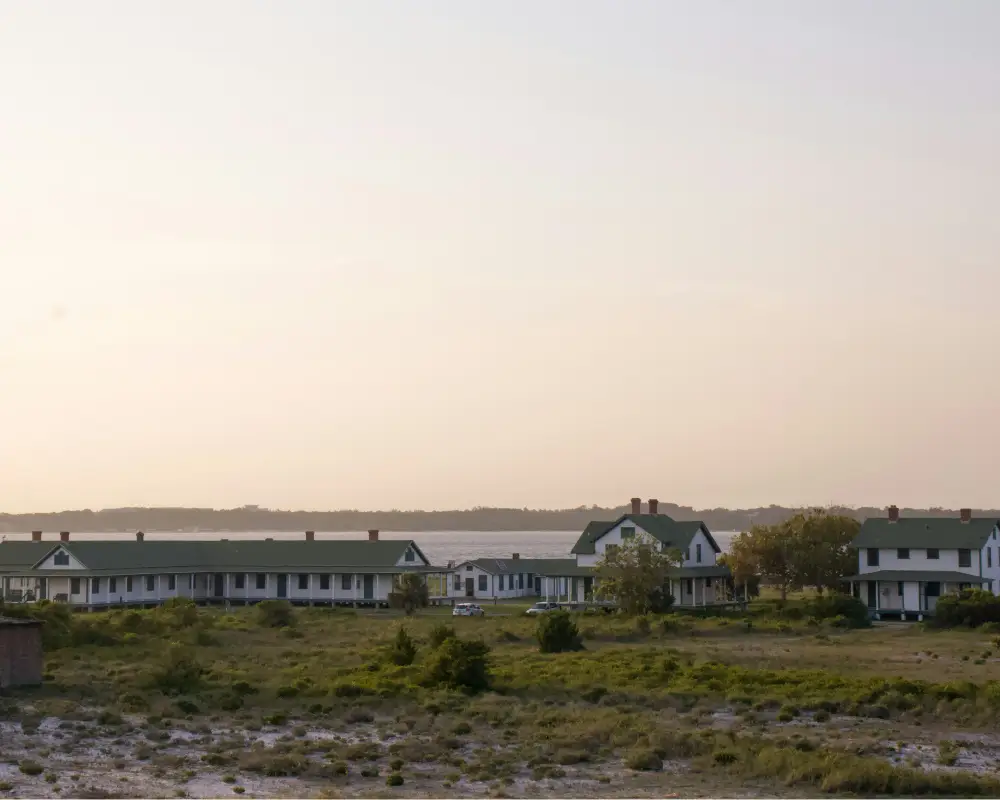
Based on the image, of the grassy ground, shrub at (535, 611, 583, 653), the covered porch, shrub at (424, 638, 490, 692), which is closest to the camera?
the grassy ground

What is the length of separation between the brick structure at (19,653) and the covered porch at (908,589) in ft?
152

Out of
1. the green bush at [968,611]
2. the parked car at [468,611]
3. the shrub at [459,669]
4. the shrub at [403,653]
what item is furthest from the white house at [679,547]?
the shrub at [459,669]

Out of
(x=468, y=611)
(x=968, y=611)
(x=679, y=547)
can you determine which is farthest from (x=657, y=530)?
(x=968, y=611)

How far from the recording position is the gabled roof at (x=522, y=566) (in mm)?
86500

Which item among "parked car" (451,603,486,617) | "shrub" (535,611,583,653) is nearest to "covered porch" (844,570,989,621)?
"parked car" (451,603,486,617)

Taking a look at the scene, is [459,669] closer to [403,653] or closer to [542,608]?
[403,653]

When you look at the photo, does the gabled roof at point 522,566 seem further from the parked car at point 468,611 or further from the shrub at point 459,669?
the shrub at point 459,669

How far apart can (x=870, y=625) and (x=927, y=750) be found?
38.4 metres

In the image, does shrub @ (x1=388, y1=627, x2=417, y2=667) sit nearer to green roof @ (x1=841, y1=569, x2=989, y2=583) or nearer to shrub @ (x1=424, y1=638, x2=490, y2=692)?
shrub @ (x1=424, y1=638, x2=490, y2=692)

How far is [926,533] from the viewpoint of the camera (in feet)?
252

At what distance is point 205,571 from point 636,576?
95.8 ft

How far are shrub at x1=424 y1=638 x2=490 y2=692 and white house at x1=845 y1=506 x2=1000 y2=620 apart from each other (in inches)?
1453

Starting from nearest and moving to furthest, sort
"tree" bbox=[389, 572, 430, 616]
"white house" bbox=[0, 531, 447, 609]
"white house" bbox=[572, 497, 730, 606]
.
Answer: "tree" bbox=[389, 572, 430, 616]
"white house" bbox=[0, 531, 447, 609]
"white house" bbox=[572, 497, 730, 606]

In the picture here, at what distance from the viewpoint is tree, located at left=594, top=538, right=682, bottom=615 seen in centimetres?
7381
